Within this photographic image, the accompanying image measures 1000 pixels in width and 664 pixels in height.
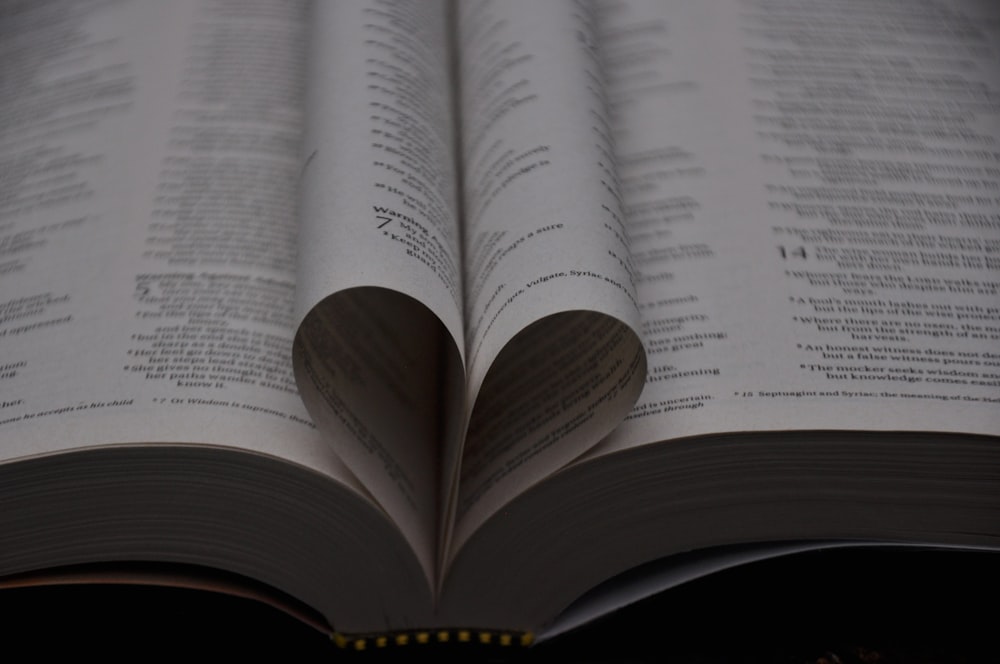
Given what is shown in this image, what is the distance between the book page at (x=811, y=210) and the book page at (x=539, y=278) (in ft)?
0.11

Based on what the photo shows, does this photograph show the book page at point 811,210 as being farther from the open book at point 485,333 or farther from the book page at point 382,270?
the book page at point 382,270

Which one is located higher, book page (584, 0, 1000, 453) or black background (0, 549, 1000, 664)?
book page (584, 0, 1000, 453)

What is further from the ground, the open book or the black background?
the open book

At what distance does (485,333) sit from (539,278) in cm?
4

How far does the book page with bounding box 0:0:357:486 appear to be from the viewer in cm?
47

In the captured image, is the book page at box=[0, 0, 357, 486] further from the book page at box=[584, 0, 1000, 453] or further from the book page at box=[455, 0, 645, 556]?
the book page at box=[584, 0, 1000, 453]

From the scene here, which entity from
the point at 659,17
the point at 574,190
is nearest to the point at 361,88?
the point at 574,190

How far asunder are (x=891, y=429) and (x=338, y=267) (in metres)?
0.28

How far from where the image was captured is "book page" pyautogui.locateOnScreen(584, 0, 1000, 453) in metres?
0.48

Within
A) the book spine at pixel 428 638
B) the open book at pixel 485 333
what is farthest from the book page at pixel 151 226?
the book spine at pixel 428 638

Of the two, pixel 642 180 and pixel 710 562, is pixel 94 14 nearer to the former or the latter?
pixel 642 180

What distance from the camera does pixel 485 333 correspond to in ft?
1.50

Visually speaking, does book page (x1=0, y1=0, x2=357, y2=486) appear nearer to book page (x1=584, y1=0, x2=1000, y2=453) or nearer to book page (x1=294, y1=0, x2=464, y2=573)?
book page (x1=294, y1=0, x2=464, y2=573)

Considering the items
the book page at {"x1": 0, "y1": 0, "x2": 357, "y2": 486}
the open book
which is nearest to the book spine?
the open book
